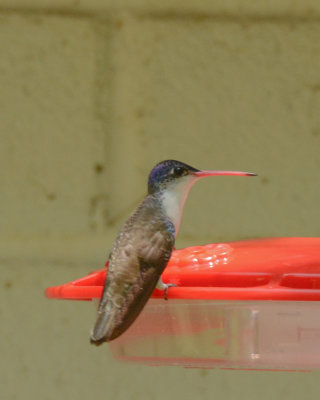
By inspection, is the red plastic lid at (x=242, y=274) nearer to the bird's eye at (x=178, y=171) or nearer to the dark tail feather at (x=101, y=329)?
the dark tail feather at (x=101, y=329)

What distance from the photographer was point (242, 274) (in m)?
1.20

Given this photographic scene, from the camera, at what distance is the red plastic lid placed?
113 cm

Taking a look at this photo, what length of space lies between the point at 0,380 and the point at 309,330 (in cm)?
130

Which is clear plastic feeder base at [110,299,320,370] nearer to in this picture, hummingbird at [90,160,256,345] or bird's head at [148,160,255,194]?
hummingbird at [90,160,256,345]

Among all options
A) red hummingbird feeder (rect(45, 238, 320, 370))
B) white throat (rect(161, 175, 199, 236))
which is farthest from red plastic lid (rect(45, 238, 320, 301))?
white throat (rect(161, 175, 199, 236))

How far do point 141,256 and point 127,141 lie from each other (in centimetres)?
105

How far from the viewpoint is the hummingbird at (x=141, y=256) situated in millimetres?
1217

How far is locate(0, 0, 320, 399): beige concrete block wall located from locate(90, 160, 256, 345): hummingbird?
2.55 ft

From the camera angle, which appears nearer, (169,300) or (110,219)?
(169,300)

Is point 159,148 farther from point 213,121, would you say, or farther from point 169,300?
point 169,300

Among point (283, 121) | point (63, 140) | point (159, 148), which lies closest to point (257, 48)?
point (283, 121)

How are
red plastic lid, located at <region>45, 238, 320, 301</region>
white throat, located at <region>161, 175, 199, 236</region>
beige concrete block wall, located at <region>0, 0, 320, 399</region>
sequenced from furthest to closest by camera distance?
1. beige concrete block wall, located at <region>0, 0, 320, 399</region>
2. white throat, located at <region>161, 175, 199, 236</region>
3. red plastic lid, located at <region>45, 238, 320, 301</region>

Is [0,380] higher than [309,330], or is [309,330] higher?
[309,330]

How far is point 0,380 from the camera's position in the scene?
7.61ft
